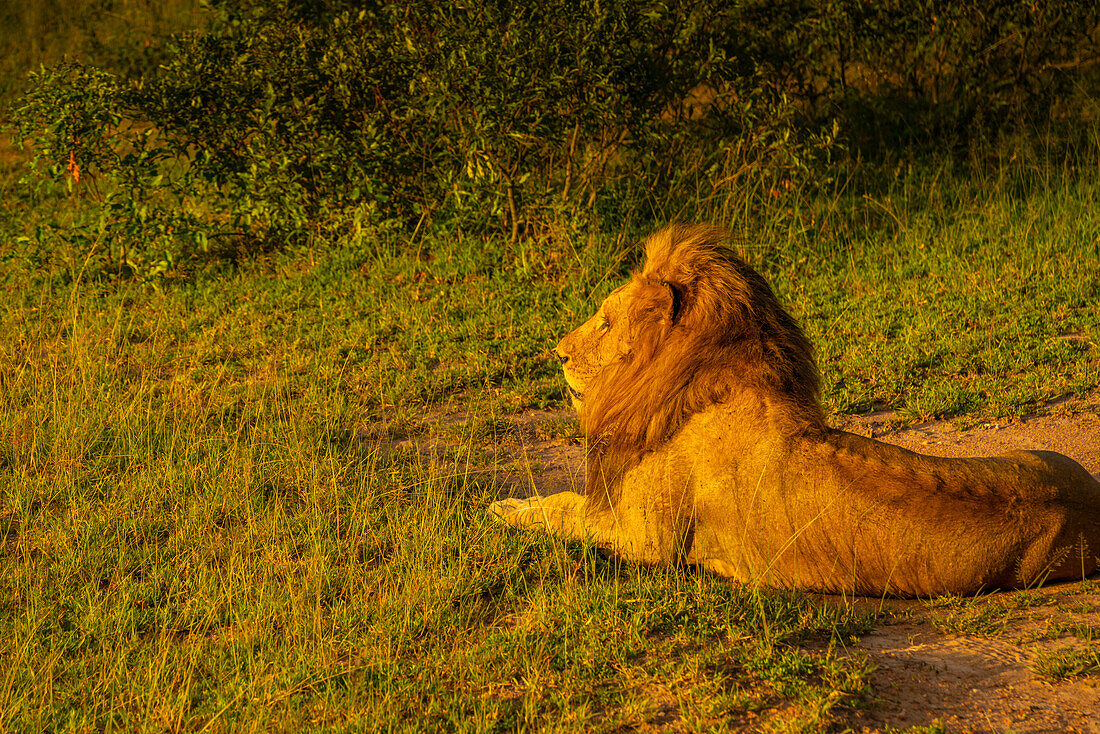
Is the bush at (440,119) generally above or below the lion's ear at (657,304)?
above

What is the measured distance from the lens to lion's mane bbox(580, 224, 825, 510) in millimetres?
3693

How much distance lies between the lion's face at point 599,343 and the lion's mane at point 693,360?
0.07 metres

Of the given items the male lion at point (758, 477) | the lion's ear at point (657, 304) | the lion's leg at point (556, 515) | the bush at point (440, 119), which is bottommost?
the lion's leg at point (556, 515)

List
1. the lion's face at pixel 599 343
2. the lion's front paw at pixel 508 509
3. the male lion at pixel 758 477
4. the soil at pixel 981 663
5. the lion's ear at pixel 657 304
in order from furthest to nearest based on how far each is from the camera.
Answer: the lion's front paw at pixel 508 509 < the lion's face at pixel 599 343 < the lion's ear at pixel 657 304 < the male lion at pixel 758 477 < the soil at pixel 981 663

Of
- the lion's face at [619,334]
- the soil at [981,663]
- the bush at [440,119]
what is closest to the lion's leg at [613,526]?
the lion's face at [619,334]

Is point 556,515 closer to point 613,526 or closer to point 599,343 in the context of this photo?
point 613,526

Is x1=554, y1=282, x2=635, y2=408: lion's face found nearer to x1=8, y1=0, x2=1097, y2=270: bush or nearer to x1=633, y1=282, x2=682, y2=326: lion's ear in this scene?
x1=633, y1=282, x2=682, y2=326: lion's ear

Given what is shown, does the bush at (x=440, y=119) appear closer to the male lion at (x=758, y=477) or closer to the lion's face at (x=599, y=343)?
the lion's face at (x=599, y=343)

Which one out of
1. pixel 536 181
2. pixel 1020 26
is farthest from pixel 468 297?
pixel 1020 26

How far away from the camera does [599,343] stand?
4.08 m

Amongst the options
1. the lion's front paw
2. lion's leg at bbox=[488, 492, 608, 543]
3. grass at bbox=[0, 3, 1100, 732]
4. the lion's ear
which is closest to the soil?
grass at bbox=[0, 3, 1100, 732]

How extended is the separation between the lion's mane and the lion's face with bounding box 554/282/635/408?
7cm

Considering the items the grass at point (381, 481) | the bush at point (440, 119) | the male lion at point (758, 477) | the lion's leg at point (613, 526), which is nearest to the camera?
the grass at point (381, 481)

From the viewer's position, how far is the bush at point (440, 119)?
7.64m
